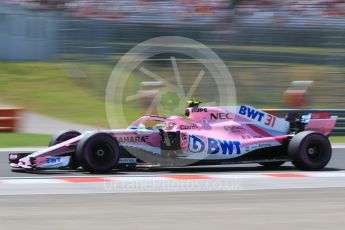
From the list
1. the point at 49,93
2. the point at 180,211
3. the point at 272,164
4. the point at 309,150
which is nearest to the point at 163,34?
the point at 49,93

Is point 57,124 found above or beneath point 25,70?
beneath

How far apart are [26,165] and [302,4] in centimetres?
1481

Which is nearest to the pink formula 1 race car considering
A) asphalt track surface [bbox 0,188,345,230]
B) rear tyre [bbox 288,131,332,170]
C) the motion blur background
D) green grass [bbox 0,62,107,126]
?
rear tyre [bbox 288,131,332,170]

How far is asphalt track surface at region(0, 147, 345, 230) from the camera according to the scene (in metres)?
6.07

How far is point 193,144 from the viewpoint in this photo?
406 inches

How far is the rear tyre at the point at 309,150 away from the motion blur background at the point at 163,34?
9604 millimetres

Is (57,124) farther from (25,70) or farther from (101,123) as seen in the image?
(25,70)

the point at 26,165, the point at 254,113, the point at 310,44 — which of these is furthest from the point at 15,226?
the point at 310,44

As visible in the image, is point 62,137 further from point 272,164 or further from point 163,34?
point 163,34

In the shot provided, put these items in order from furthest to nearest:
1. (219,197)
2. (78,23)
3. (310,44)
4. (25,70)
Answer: (25,70) → (78,23) → (310,44) → (219,197)

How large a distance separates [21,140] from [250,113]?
6386mm

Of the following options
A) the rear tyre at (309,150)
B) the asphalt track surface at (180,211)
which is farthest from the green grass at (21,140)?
the asphalt track surface at (180,211)

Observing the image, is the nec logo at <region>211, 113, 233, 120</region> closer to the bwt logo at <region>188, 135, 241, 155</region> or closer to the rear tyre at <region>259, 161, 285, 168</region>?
the bwt logo at <region>188, 135, 241, 155</region>

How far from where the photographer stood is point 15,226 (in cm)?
587
